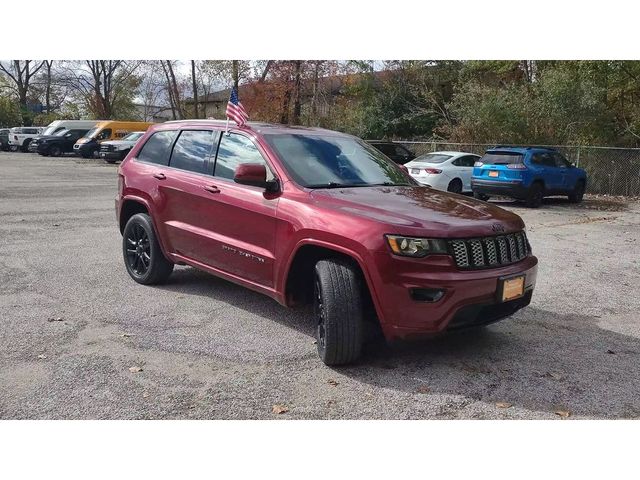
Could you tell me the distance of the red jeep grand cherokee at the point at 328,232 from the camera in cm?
388

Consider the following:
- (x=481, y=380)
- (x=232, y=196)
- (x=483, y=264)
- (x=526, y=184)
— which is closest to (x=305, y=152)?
(x=232, y=196)

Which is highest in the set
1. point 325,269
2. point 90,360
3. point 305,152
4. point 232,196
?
point 305,152

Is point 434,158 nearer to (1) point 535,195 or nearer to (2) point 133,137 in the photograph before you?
(1) point 535,195

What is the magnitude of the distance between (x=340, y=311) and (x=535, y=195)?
1307 centimetres

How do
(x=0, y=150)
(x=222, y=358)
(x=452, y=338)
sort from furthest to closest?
(x=0, y=150) < (x=452, y=338) < (x=222, y=358)

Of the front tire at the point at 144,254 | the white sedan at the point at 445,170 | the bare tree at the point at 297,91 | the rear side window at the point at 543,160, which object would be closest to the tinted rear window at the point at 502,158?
→ the rear side window at the point at 543,160

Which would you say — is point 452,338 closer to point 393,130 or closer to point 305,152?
point 305,152

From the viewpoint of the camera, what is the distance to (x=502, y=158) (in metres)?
15.6

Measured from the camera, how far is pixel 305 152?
508 cm

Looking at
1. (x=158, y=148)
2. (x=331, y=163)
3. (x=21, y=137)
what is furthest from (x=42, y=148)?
(x=331, y=163)

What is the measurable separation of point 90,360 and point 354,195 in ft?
7.59

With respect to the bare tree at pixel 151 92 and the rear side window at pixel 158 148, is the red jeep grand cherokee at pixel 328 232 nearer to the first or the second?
the rear side window at pixel 158 148

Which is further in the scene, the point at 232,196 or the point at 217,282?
the point at 217,282

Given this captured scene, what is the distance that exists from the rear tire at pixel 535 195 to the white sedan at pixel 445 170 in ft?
6.99
